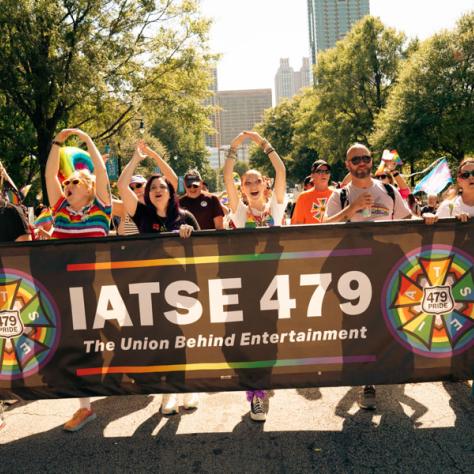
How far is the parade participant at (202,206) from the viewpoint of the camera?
6.07 m

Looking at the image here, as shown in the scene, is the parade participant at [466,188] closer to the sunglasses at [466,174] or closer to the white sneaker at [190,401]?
the sunglasses at [466,174]

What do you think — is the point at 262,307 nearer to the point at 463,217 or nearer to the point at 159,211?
the point at 159,211

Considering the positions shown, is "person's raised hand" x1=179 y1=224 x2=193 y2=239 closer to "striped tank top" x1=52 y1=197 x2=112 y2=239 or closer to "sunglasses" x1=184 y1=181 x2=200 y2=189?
"striped tank top" x1=52 y1=197 x2=112 y2=239

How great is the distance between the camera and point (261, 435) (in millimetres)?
3783

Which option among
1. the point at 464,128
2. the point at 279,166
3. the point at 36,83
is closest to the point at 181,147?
the point at 464,128

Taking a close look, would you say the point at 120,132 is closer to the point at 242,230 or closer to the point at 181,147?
the point at 242,230

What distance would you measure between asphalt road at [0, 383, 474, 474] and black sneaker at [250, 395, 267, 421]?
57mm

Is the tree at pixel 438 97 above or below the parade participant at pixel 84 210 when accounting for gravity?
above

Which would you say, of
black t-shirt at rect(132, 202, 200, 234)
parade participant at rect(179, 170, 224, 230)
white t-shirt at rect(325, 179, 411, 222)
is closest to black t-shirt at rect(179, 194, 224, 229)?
parade participant at rect(179, 170, 224, 230)

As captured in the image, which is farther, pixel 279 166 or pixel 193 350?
pixel 279 166

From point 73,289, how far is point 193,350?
980 mm

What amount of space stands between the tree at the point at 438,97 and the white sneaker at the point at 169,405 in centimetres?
2919

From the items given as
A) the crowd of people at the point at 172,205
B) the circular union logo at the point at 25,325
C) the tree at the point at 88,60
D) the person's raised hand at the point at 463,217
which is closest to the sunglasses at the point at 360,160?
the crowd of people at the point at 172,205

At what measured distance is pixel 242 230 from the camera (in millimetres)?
3682
